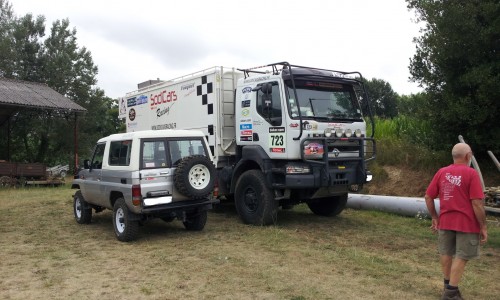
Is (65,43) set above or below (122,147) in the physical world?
above

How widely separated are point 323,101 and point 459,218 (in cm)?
448

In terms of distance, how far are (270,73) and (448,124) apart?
5.40 meters

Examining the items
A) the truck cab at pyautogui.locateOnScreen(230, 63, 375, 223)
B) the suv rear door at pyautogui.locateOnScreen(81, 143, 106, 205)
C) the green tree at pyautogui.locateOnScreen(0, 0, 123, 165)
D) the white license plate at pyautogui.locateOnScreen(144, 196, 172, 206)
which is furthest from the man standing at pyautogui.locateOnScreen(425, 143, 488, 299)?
the green tree at pyautogui.locateOnScreen(0, 0, 123, 165)

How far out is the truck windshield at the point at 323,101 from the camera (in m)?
8.52

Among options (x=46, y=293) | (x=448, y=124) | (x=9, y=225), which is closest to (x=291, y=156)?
(x=46, y=293)

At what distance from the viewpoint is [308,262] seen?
6.44 meters

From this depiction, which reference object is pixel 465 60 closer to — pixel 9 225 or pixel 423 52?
pixel 423 52

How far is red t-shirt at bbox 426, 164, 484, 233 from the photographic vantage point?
184 inches

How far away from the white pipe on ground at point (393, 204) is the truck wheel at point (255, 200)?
10.2ft

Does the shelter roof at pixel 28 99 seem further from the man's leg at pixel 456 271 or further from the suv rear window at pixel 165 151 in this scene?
the man's leg at pixel 456 271

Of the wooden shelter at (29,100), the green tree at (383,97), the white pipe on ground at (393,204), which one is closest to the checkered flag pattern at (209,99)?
the white pipe on ground at (393,204)

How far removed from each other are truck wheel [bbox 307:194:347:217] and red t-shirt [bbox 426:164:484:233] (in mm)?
5284

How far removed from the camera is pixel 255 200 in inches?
360

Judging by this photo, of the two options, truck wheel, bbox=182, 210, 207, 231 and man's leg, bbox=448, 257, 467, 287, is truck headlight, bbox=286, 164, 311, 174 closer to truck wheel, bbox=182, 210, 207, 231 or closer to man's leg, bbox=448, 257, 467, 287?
truck wheel, bbox=182, 210, 207, 231
